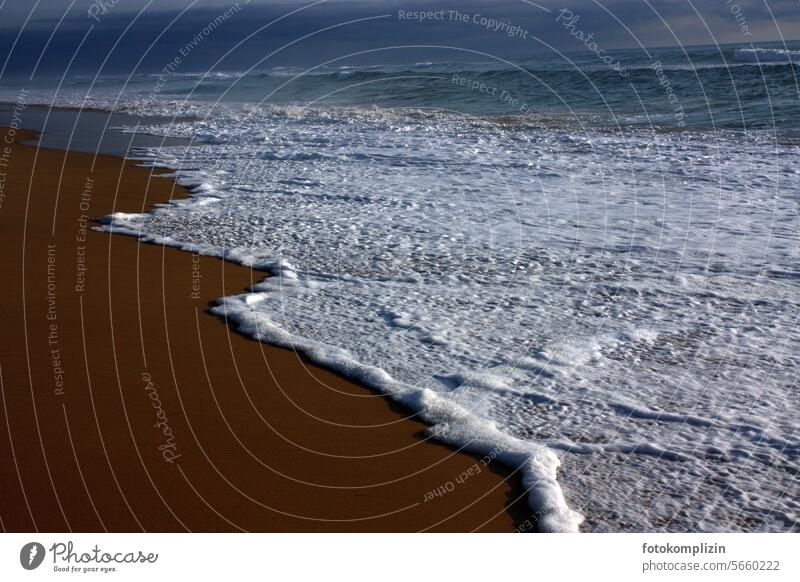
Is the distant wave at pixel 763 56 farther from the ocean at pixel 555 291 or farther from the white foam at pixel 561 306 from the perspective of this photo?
the white foam at pixel 561 306

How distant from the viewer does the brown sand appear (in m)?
3.43

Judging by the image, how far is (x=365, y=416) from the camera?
4.29 metres

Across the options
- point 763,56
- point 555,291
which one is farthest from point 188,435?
point 763,56

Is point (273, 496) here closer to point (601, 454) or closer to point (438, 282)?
point (601, 454)

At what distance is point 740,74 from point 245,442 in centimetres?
2868

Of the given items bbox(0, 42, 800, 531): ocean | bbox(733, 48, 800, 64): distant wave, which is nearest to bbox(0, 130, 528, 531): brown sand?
bbox(0, 42, 800, 531): ocean

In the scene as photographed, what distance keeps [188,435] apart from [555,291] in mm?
3255

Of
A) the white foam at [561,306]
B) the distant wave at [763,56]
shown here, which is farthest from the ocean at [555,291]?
the distant wave at [763,56]

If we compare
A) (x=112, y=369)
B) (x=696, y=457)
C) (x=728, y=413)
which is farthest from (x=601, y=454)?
→ (x=112, y=369)

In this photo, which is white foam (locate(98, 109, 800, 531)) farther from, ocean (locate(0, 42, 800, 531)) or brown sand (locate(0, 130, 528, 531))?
brown sand (locate(0, 130, 528, 531))

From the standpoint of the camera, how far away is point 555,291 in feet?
20.6

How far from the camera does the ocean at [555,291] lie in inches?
153

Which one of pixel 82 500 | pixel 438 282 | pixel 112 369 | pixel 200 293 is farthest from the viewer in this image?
pixel 438 282

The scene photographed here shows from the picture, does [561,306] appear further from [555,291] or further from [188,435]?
[188,435]
